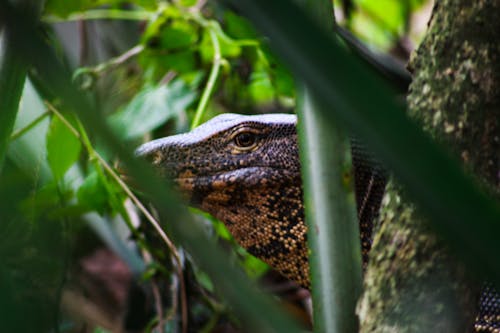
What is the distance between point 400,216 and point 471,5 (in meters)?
0.26

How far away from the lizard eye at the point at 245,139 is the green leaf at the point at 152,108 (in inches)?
17.9

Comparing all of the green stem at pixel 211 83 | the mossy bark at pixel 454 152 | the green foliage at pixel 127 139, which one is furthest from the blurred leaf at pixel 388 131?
the green stem at pixel 211 83

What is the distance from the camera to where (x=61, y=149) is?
155 centimetres

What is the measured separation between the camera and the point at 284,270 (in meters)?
1.52

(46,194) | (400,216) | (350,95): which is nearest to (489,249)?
(350,95)

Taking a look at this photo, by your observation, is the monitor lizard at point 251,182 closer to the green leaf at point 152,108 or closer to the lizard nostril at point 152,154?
the lizard nostril at point 152,154

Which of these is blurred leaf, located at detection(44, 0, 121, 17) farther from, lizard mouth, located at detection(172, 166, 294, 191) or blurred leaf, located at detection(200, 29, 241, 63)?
lizard mouth, located at detection(172, 166, 294, 191)

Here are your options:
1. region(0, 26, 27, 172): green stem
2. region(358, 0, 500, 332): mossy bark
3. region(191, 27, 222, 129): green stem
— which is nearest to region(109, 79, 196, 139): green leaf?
region(191, 27, 222, 129): green stem

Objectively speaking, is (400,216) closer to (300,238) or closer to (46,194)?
(300,238)

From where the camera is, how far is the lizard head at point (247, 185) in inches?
58.9

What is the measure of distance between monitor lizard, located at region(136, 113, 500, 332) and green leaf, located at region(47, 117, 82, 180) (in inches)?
6.7

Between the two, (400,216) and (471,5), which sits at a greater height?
(471,5)

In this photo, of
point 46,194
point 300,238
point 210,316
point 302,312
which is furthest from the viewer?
point 302,312

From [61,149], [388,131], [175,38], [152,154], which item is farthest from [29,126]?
[388,131]
